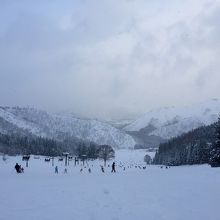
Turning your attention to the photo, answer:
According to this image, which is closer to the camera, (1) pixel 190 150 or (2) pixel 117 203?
(2) pixel 117 203

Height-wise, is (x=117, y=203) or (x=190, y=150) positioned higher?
(x=190, y=150)

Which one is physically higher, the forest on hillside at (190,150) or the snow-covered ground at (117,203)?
the forest on hillside at (190,150)

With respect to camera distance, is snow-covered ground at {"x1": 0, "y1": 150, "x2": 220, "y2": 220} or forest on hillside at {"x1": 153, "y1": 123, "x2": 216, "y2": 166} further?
forest on hillside at {"x1": 153, "y1": 123, "x2": 216, "y2": 166}

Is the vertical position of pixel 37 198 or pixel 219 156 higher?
pixel 219 156

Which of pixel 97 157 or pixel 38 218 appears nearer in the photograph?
pixel 38 218

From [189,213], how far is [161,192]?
20.9ft

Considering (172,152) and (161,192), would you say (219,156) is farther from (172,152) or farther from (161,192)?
(172,152)

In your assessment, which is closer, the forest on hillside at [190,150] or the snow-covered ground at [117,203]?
the snow-covered ground at [117,203]

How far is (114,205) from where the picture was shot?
799 inches

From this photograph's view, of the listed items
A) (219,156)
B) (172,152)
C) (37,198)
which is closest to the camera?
(37,198)

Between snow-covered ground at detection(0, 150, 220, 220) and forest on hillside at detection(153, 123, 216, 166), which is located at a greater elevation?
forest on hillside at detection(153, 123, 216, 166)

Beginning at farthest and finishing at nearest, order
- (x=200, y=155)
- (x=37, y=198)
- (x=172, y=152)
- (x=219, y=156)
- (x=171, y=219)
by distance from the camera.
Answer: (x=172, y=152)
(x=200, y=155)
(x=219, y=156)
(x=37, y=198)
(x=171, y=219)

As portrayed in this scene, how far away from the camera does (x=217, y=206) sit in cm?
1930

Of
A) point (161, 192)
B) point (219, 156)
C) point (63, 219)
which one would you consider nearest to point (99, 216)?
point (63, 219)
